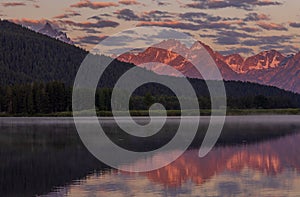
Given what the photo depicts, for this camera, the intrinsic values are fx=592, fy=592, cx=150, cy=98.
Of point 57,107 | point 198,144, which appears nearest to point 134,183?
point 198,144

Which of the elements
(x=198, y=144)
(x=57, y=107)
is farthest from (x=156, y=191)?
(x=57, y=107)

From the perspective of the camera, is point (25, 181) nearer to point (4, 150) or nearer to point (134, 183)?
point (134, 183)

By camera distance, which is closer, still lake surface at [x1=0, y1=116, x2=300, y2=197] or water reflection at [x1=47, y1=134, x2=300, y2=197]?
water reflection at [x1=47, y1=134, x2=300, y2=197]

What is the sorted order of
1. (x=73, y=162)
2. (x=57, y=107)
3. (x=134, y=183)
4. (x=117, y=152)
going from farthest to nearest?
(x=57, y=107) < (x=117, y=152) < (x=73, y=162) < (x=134, y=183)

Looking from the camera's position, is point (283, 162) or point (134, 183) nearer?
point (134, 183)

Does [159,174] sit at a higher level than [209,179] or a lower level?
higher

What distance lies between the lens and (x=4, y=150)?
56.6 meters

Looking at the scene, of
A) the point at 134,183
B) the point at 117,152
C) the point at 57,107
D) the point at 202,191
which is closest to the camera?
the point at 202,191

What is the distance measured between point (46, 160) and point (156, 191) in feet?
57.0

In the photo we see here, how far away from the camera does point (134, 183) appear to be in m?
36.7

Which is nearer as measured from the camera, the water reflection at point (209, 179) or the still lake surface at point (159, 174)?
the water reflection at point (209, 179)

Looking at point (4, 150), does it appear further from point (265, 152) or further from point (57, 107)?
point (57, 107)

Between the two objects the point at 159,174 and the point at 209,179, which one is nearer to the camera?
the point at 209,179

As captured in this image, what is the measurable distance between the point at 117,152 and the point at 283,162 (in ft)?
52.9
